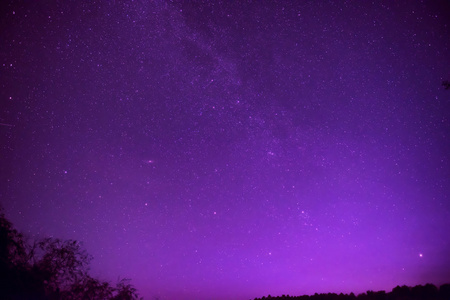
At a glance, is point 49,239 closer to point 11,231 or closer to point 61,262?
point 61,262

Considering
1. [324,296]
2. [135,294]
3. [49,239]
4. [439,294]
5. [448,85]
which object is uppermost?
Result: [448,85]

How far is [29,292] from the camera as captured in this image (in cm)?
1742

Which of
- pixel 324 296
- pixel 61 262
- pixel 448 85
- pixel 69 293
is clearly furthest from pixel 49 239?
pixel 448 85

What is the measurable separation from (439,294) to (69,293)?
26260 mm

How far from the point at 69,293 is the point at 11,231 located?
9589 millimetres

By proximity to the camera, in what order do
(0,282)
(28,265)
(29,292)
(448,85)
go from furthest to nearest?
(28,265) < (29,292) < (0,282) < (448,85)

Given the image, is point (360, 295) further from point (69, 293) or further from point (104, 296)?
point (104, 296)

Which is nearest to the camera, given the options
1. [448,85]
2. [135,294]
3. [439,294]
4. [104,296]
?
[448,85]

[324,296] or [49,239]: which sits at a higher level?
[49,239]

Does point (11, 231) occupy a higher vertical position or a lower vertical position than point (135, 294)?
higher

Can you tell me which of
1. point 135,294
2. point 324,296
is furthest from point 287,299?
point 135,294

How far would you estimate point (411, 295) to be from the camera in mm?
8742

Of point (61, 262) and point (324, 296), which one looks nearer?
point (324, 296)

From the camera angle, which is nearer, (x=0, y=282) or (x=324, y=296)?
(x=324, y=296)
